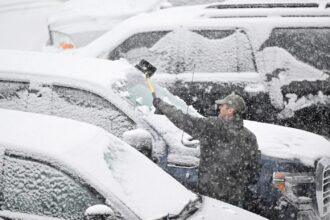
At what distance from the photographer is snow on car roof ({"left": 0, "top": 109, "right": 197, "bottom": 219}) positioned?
11.7 ft

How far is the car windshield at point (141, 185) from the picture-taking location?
11.9 feet

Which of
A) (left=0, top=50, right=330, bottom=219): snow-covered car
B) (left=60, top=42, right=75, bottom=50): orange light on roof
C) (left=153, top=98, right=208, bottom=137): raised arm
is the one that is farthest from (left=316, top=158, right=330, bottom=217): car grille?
(left=60, top=42, right=75, bottom=50): orange light on roof

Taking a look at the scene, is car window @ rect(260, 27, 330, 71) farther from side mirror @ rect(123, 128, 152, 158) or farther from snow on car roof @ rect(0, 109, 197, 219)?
snow on car roof @ rect(0, 109, 197, 219)

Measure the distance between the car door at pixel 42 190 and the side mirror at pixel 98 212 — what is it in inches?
6.3

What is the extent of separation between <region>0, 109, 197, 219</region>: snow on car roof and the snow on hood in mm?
1260

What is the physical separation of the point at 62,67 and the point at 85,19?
4.69 metres

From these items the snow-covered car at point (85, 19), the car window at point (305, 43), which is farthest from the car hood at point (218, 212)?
the snow-covered car at point (85, 19)

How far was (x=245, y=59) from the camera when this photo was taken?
7.08m

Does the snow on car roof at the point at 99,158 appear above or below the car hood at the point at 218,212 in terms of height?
above

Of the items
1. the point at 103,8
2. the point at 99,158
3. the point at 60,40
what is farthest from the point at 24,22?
the point at 99,158

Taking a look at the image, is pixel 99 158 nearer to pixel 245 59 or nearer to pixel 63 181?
pixel 63 181

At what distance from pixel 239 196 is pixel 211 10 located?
3605 millimetres

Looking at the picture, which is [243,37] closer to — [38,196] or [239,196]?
[239,196]

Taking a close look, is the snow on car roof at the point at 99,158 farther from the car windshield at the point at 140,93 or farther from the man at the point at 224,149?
the car windshield at the point at 140,93
